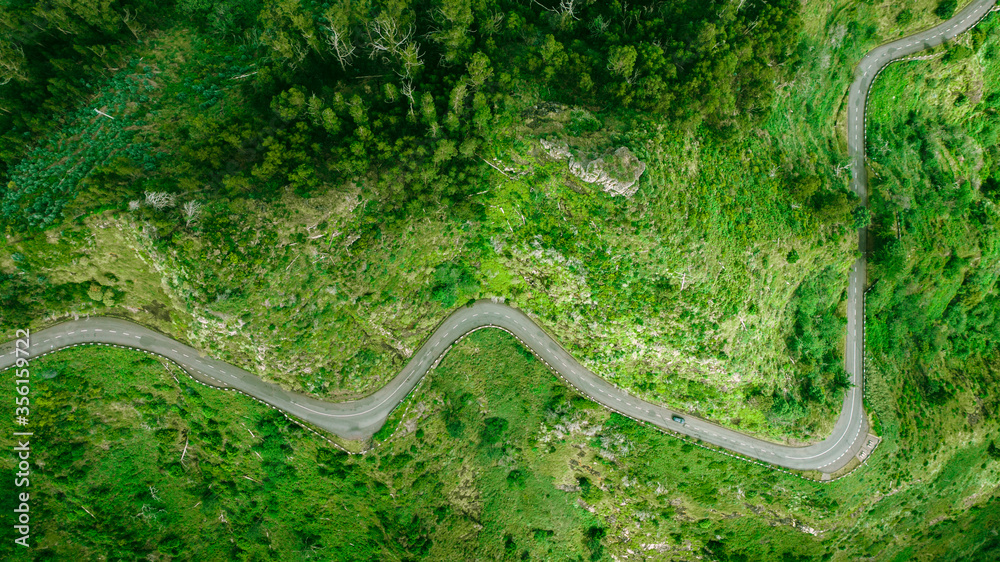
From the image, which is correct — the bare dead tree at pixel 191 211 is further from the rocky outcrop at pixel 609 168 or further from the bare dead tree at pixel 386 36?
the rocky outcrop at pixel 609 168

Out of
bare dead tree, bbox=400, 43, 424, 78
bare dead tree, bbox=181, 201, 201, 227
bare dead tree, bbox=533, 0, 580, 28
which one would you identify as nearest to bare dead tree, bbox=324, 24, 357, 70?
bare dead tree, bbox=400, 43, 424, 78

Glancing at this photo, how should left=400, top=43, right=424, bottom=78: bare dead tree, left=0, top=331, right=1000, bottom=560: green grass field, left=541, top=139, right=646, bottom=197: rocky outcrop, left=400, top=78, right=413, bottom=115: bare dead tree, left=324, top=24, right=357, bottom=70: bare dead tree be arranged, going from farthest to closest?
1. left=0, top=331, right=1000, bottom=560: green grass field
2. left=324, top=24, right=357, bottom=70: bare dead tree
3. left=541, top=139, right=646, bottom=197: rocky outcrop
4. left=400, top=78, right=413, bottom=115: bare dead tree
5. left=400, top=43, right=424, bottom=78: bare dead tree

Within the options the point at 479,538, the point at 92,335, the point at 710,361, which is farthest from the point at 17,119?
the point at 710,361

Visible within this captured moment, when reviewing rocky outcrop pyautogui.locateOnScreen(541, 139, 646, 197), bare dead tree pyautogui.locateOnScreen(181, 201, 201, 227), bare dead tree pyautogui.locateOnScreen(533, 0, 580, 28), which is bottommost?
bare dead tree pyautogui.locateOnScreen(181, 201, 201, 227)

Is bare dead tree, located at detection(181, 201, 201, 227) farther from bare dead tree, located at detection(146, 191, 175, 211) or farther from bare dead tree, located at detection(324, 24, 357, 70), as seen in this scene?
bare dead tree, located at detection(324, 24, 357, 70)

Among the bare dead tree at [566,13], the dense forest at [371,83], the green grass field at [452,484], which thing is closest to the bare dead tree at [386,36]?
the dense forest at [371,83]

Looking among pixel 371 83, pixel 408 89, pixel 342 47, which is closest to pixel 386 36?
pixel 371 83

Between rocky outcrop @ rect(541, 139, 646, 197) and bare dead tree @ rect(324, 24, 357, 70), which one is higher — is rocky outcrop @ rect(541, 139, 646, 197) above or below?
below
